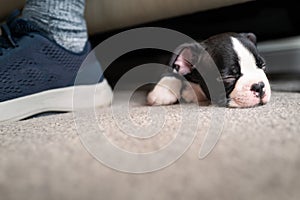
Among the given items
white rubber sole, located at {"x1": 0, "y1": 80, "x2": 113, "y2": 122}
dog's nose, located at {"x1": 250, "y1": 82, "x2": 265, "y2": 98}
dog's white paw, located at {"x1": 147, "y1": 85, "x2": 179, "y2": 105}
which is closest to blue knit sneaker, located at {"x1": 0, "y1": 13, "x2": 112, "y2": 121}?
white rubber sole, located at {"x1": 0, "y1": 80, "x2": 113, "y2": 122}

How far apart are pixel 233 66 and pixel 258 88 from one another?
71 mm

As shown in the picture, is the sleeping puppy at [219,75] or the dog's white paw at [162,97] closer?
the sleeping puppy at [219,75]

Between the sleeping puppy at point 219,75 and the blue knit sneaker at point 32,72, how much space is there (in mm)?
214

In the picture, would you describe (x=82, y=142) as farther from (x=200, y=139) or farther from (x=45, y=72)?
(x=45, y=72)

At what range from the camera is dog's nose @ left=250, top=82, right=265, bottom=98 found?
2.27ft

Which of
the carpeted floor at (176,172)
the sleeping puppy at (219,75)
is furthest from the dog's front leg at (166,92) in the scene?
the carpeted floor at (176,172)

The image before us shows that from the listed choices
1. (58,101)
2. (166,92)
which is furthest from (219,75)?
(58,101)

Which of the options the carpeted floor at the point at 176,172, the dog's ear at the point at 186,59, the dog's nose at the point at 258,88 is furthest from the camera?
the dog's ear at the point at 186,59

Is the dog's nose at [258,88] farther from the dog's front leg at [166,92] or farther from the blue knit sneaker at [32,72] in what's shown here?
the blue knit sneaker at [32,72]

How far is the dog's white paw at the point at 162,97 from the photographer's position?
0.82m

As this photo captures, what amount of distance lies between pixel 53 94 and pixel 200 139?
472mm

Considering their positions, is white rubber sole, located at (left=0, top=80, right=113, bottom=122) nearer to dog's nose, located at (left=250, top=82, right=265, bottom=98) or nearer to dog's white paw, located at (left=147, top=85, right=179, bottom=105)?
dog's white paw, located at (left=147, top=85, right=179, bottom=105)

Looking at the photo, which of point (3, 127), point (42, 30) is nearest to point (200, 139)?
point (3, 127)

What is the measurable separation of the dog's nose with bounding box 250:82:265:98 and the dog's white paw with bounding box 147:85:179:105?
0.20 m
